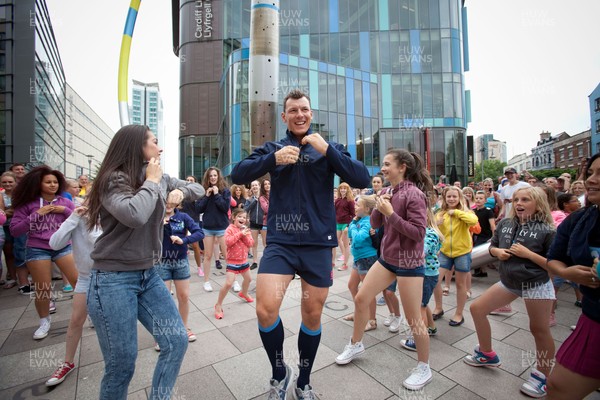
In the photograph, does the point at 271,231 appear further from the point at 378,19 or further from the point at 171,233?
the point at 378,19

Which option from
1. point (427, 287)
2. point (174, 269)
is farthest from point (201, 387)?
point (427, 287)

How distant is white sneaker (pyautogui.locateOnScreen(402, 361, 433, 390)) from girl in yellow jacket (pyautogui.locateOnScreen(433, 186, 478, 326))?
5.45 feet

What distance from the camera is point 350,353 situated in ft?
10.4

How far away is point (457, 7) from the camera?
28.5m

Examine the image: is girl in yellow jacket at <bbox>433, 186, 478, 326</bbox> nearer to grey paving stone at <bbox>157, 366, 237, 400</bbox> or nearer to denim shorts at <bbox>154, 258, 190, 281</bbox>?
grey paving stone at <bbox>157, 366, 237, 400</bbox>

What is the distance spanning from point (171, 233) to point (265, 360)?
1.94m

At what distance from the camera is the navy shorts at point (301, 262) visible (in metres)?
2.25

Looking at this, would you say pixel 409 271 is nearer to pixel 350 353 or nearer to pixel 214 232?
pixel 350 353

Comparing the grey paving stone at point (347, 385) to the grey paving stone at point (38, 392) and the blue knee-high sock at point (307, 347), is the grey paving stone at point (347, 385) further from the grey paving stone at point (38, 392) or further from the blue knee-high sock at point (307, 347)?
the grey paving stone at point (38, 392)

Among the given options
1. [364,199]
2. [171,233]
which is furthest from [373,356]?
[171,233]

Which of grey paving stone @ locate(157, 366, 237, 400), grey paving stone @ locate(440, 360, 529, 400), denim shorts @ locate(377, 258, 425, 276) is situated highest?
denim shorts @ locate(377, 258, 425, 276)

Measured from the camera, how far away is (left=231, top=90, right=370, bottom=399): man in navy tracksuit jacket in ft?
7.20

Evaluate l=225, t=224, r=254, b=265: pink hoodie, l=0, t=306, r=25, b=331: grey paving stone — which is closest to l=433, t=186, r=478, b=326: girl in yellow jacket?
l=225, t=224, r=254, b=265: pink hoodie

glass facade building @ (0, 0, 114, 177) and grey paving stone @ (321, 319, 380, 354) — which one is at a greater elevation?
glass facade building @ (0, 0, 114, 177)
